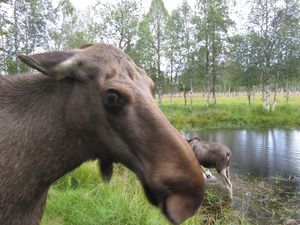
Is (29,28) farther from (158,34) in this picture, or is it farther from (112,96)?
(112,96)

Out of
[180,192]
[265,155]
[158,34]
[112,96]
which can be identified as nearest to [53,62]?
[112,96]

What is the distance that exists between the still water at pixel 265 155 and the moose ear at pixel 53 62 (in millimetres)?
11684

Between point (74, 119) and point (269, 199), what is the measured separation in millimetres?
9854

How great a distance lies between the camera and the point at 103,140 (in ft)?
5.95

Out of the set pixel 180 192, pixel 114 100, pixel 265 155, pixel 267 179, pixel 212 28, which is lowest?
pixel 265 155

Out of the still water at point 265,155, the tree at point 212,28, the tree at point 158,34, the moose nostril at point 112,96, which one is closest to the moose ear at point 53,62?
the moose nostril at point 112,96

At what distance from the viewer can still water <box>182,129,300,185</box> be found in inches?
537

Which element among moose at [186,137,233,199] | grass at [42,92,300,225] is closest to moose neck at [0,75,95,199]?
grass at [42,92,300,225]

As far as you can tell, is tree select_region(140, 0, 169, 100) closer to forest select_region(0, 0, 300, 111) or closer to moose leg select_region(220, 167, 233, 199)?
forest select_region(0, 0, 300, 111)

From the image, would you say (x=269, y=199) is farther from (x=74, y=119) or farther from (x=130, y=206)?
(x=74, y=119)

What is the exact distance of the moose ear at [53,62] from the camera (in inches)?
67.6

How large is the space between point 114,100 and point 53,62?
350 mm

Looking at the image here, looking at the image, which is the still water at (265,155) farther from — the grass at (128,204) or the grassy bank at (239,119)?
the grassy bank at (239,119)

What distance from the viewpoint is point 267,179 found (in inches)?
500
